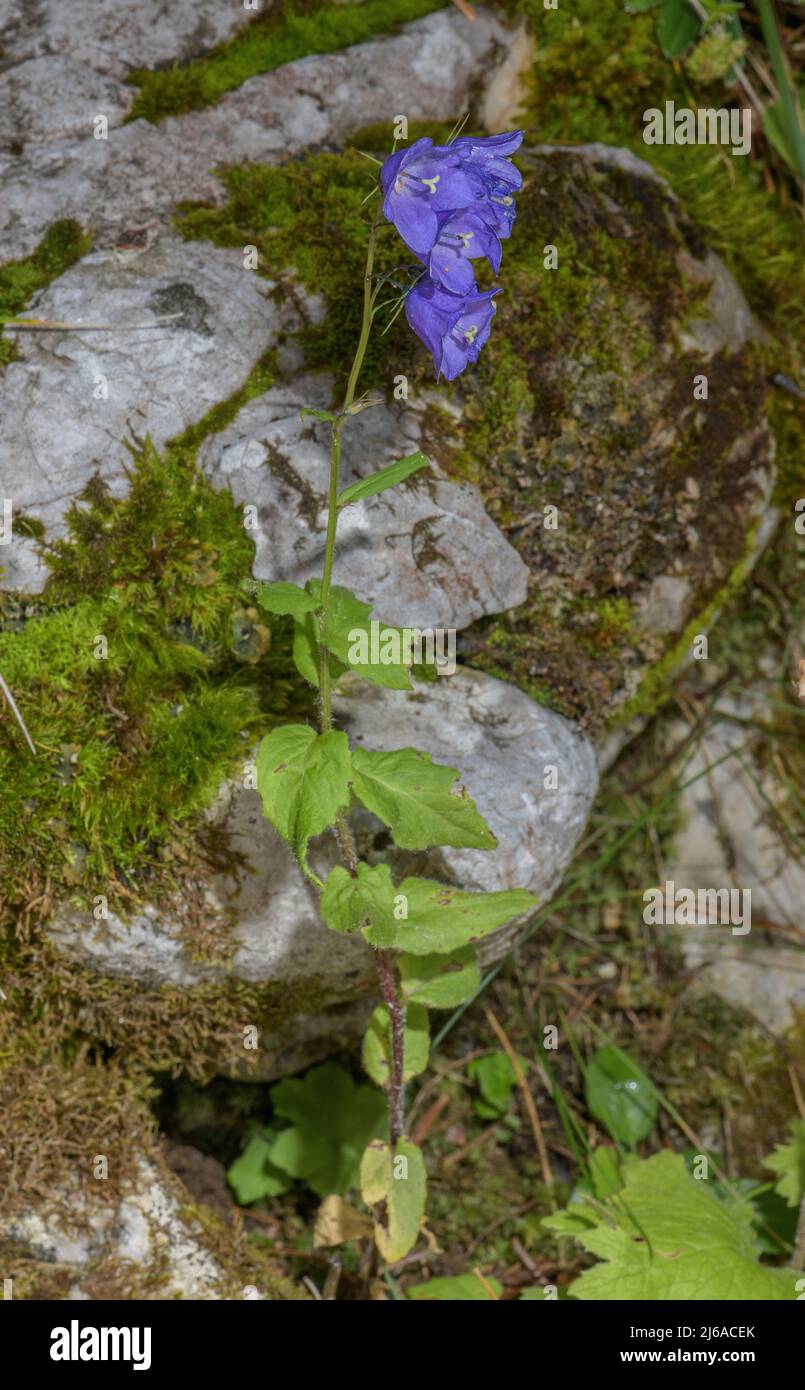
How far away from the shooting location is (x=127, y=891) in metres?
3.15

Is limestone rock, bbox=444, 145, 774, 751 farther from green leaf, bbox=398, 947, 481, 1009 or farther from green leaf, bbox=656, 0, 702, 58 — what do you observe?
green leaf, bbox=398, 947, 481, 1009

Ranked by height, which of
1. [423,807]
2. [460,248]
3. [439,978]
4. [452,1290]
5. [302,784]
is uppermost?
[460,248]

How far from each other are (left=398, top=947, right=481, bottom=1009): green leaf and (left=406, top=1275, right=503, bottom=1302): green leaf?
1220 mm

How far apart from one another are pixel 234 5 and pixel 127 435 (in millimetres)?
1813

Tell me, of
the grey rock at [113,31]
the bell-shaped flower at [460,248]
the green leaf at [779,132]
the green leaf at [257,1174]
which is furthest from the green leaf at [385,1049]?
Result: the green leaf at [779,132]

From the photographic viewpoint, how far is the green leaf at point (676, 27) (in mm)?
4070

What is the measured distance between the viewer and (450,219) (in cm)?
240

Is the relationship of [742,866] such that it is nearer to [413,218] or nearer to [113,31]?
[413,218]

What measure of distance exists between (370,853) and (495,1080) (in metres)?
1.53

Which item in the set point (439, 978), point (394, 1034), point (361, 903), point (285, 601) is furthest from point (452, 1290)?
point (285, 601)

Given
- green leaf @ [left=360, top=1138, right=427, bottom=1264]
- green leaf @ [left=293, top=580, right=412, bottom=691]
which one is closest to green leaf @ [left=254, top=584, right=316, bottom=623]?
green leaf @ [left=293, top=580, right=412, bottom=691]

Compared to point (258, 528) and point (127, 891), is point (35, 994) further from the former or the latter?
point (258, 528)

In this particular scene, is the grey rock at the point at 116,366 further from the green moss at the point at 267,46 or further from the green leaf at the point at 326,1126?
the green leaf at the point at 326,1126
